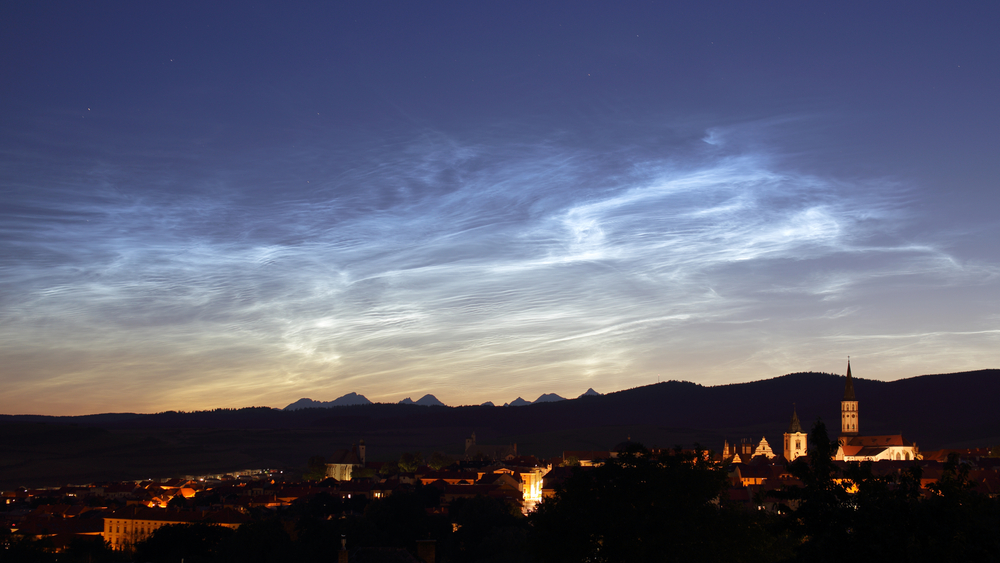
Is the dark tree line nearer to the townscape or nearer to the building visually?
the townscape

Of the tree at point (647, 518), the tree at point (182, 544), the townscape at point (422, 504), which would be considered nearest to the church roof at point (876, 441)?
the townscape at point (422, 504)

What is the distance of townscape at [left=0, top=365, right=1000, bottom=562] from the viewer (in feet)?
71.4

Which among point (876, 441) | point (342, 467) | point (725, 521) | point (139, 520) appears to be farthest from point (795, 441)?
point (725, 521)

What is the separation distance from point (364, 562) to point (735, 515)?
A: 16.6 metres

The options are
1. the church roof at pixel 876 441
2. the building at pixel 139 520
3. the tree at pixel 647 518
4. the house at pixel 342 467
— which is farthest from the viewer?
the house at pixel 342 467

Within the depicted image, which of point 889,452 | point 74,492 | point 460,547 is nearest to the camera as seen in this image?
point 460,547

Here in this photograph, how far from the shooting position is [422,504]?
9200 cm

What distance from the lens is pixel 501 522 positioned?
269 ft

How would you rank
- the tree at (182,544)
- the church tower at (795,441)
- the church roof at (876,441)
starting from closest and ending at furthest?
the tree at (182,544)
the church roof at (876,441)
the church tower at (795,441)

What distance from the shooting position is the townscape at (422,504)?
2175cm

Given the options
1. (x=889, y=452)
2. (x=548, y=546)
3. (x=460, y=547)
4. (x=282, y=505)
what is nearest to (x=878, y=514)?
(x=548, y=546)

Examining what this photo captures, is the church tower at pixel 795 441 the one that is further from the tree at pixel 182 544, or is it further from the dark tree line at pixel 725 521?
the tree at pixel 182 544

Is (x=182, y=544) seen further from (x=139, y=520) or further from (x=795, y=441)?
(x=795, y=441)

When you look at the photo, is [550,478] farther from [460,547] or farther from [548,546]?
[548,546]
